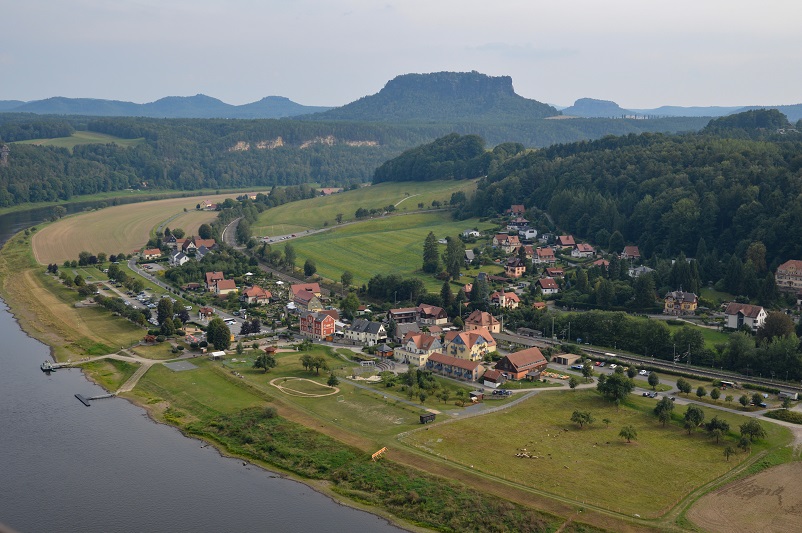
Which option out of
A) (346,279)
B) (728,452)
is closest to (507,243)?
(346,279)

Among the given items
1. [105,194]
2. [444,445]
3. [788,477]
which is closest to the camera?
[788,477]

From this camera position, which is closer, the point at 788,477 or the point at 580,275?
the point at 788,477

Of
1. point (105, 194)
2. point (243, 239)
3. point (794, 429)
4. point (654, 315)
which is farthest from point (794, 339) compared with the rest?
point (105, 194)

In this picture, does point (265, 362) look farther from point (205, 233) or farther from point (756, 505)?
point (205, 233)

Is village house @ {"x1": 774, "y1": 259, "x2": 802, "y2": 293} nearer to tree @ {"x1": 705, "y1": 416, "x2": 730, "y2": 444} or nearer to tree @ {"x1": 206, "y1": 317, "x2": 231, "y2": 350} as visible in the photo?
tree @ {"x1": 705, "y1": 416, "x2": 730, "y2": 444}

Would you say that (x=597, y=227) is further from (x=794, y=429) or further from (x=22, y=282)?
(x=22, y=282)

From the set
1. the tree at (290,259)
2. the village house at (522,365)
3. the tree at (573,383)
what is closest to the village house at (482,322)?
the village house at (522,365)

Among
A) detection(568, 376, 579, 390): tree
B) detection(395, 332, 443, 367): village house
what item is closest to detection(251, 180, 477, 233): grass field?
detection(395, 332, 443, 367): village house
